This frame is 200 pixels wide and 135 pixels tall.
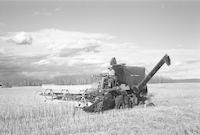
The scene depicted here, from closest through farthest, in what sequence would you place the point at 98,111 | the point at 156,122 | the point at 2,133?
the point at 2,133 < the point at 156,122 < the point at 98,111

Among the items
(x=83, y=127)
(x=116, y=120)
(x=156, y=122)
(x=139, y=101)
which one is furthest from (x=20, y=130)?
(x=139, y=101)

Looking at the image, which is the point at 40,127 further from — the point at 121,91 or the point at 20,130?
the point at 121,91

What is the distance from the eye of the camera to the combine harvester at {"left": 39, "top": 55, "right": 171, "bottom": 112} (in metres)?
18.1

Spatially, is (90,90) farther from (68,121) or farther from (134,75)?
(68,121)

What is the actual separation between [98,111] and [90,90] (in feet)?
8.96

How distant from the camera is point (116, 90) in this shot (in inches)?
747

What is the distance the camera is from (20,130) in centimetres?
1142

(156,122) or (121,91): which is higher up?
(121,91)

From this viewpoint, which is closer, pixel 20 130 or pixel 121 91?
pixel 20 130

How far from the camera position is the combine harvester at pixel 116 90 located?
18109 mm

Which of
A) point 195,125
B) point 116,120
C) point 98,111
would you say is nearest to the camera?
point 195,125

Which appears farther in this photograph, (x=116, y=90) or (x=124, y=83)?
(x=124, y=83)

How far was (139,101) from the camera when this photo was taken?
2008 cm

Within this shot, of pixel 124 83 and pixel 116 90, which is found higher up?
pixel 124 83
